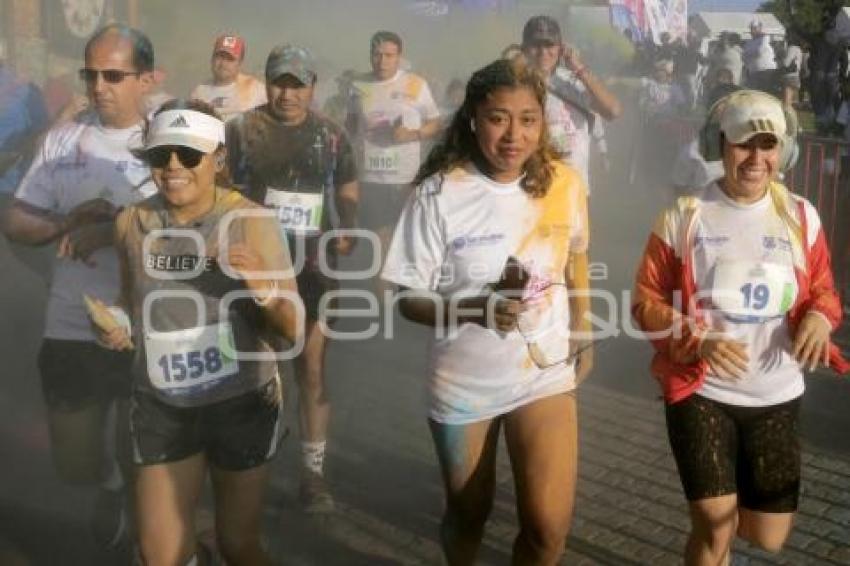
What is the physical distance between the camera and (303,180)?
4492 millimetres

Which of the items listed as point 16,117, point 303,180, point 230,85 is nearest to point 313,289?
point 303,180

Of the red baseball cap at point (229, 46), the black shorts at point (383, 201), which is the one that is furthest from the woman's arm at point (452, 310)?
the red baseball cap at point (229, 46)

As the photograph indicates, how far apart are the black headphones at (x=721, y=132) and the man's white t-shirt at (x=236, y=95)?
4783 mm

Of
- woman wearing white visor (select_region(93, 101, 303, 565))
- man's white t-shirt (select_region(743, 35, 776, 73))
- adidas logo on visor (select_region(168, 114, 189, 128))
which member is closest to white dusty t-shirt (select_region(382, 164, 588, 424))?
woman wearing white visor (select_region(93, 101, 303, 565))

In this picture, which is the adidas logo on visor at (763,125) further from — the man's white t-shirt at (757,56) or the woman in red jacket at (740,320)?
the man's white t-shirt at (757,56)

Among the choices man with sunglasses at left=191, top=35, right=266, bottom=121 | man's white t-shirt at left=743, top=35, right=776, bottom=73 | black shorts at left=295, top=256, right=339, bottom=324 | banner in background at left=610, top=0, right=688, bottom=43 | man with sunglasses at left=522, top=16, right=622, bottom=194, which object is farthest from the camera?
banner in background at left=610, top=0, right=688, bottom=43

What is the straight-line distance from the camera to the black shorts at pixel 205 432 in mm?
3051

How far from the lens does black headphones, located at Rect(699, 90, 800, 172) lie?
10.0ft

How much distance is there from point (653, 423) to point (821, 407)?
→ 103cm

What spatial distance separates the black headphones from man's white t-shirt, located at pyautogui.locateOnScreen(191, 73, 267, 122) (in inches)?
188

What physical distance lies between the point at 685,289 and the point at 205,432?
1509 millimetres

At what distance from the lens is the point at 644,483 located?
4.74m

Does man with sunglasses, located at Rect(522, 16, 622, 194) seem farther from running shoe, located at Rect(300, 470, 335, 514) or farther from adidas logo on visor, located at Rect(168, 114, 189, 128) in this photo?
adidas logo on visor, located at Rect(168, 114, 189, 128)

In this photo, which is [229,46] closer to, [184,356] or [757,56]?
[184,356]
